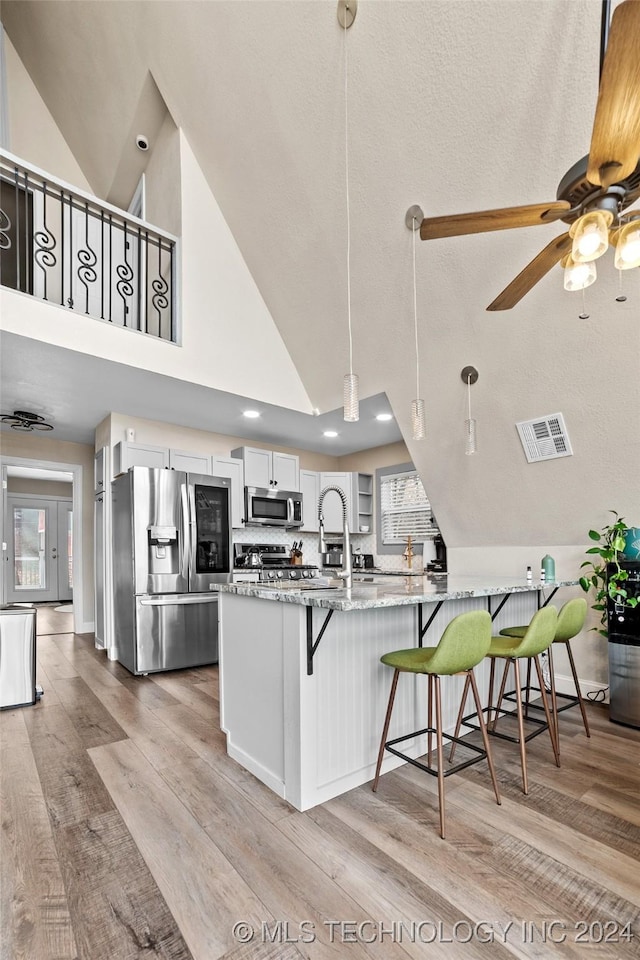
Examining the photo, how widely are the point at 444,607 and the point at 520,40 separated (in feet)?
9.84

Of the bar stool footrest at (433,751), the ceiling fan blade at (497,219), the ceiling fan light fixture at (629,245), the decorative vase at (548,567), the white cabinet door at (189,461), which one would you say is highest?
the ceiling fan blade at (497,219)

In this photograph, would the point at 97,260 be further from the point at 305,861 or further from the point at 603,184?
the point at 305,861

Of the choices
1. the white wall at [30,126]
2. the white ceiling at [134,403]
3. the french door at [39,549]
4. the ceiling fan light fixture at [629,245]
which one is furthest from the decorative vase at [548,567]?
the french door at [39,549]

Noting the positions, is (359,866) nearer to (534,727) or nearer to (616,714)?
(534,727)

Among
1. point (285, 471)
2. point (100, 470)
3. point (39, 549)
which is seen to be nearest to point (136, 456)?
point (100, 470)

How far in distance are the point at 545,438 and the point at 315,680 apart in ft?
8.42

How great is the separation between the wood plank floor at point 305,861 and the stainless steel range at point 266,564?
2.68m

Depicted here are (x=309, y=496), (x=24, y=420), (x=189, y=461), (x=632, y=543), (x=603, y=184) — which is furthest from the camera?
(x=309, y=496)

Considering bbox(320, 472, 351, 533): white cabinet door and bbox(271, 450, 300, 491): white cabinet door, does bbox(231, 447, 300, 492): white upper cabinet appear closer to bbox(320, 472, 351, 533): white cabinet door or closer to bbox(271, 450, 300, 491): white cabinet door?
bbox(271, 450, 300, 491): white cabinet door

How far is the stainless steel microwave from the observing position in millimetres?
5711

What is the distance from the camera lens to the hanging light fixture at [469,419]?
344 cm

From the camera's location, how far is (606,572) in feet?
11.3

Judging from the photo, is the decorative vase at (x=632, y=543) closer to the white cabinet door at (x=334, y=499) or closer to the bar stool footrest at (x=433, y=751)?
the bar stool footrest at (x=433, y=751)

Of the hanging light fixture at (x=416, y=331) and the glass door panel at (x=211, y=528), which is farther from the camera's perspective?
the glass door panel at (x=211, y=528)
